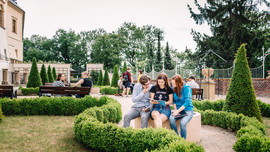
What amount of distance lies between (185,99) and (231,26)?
20667 mm

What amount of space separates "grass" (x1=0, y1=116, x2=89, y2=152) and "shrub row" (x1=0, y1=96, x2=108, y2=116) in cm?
85

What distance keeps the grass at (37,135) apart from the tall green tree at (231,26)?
17.5 meters

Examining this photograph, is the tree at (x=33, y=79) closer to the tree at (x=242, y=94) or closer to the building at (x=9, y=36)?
the building at (x=9, y=36)

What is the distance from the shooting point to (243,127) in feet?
14.5

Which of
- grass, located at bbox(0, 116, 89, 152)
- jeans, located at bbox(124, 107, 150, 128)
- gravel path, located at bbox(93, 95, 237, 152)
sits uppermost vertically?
jeans, located at bbox(124, 107, 150, 128)

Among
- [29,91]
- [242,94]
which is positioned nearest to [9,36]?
[29,91]

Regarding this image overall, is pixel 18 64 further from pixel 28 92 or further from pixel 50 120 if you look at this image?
pixel 50 120

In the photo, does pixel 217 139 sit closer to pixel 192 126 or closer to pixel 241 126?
pixel 241 126

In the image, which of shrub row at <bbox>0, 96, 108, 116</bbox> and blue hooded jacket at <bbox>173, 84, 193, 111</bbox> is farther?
shrub row at <bbox>0, 96, 108, 116</bbox>

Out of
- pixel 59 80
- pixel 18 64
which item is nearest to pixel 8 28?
pixel 18 64

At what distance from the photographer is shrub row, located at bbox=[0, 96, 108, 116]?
24.1 ft

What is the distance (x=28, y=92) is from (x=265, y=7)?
2474cm

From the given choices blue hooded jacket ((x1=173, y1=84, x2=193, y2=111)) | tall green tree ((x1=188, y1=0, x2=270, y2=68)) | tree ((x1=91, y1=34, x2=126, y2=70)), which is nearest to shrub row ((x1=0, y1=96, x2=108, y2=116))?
blue hooded jacket ((x1=173, y1=84, x2=193, y2=111))

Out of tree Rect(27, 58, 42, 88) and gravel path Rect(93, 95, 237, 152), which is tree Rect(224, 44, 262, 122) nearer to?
gravel path Rect(93, 95, 237, 152)
